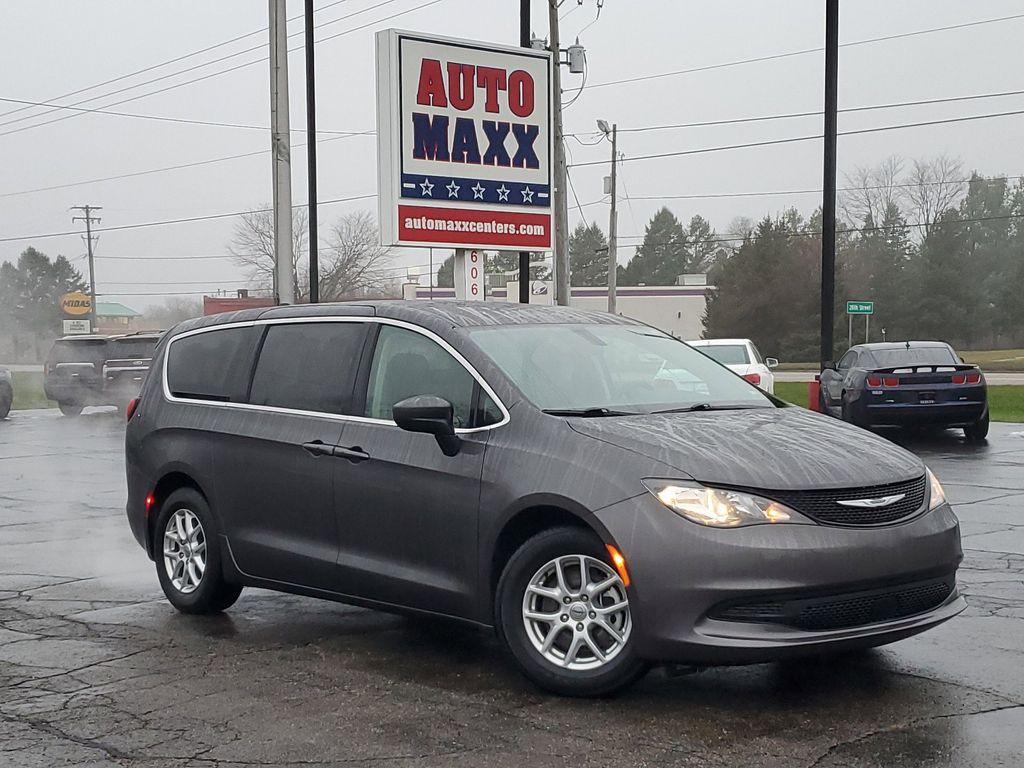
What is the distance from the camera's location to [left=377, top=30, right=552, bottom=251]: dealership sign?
49.5 feet

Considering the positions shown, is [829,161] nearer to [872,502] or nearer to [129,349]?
[129,349]

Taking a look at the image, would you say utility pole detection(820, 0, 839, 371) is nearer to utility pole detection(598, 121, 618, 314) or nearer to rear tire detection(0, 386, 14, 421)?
rear tire detection(0, 386, 14, 421)

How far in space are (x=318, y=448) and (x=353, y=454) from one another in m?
0.28

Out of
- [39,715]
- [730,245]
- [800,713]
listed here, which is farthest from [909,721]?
[730,245]

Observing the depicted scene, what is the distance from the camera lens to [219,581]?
7.34 m

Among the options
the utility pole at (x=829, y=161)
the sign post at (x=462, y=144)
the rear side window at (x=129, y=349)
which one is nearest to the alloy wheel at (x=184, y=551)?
the sign post at (x=462, y=144)

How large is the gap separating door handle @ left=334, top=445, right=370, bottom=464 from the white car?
14901 millimetres

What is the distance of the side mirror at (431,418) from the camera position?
5902 mm

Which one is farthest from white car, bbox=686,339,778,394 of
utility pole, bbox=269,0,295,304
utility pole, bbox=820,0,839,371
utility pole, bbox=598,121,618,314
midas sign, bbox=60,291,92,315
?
midas sign, bbox=60,291,92,315

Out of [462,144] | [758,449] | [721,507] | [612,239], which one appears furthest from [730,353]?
[612,239]

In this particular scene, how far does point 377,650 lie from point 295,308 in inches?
79.1

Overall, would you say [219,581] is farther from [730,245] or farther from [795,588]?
[730,245]

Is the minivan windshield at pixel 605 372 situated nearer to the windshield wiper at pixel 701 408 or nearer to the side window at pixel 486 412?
the windshield wiper at pixel 701 408

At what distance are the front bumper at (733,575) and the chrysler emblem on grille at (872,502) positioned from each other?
0.10 m
